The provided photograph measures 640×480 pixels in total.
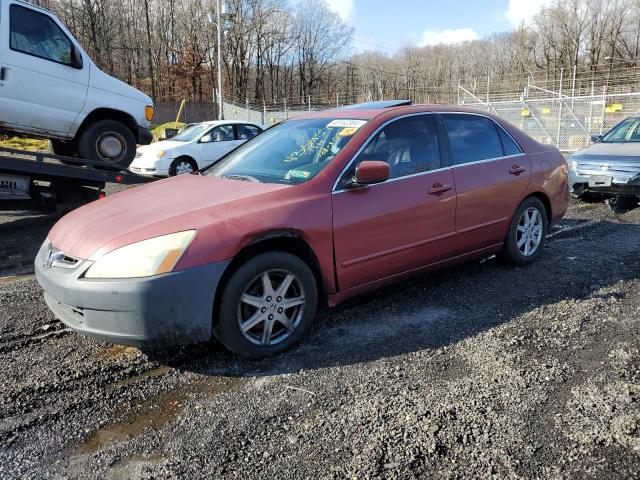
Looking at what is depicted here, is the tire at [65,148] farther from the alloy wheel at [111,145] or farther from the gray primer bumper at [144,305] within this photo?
the gray primer bumper at [144,305]

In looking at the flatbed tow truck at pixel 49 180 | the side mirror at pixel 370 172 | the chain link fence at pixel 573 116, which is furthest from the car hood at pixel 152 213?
the chain link fence at pixel 573 116

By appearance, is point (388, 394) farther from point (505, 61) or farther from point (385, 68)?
point (505, 61)

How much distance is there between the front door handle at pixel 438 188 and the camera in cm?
408

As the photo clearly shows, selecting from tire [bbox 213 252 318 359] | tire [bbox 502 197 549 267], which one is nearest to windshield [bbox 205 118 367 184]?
tire [bbox 213 252 318 359]

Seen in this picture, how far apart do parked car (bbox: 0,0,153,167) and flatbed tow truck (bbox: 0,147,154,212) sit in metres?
0.53

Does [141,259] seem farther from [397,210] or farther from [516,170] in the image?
[516,170]

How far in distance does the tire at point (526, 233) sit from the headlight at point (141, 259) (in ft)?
10.7

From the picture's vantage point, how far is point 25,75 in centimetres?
662

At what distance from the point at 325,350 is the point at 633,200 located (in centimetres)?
739

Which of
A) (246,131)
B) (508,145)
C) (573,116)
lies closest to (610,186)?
(508,145)

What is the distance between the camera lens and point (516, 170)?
484 centimetres

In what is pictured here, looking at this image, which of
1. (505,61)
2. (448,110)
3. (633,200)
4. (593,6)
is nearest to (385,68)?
(505,61)

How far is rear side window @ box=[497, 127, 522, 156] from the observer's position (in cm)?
489

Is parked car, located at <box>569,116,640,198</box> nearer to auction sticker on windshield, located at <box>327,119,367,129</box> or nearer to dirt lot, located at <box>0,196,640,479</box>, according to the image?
dirt lot, located at <box>0,196,640,479</box>
